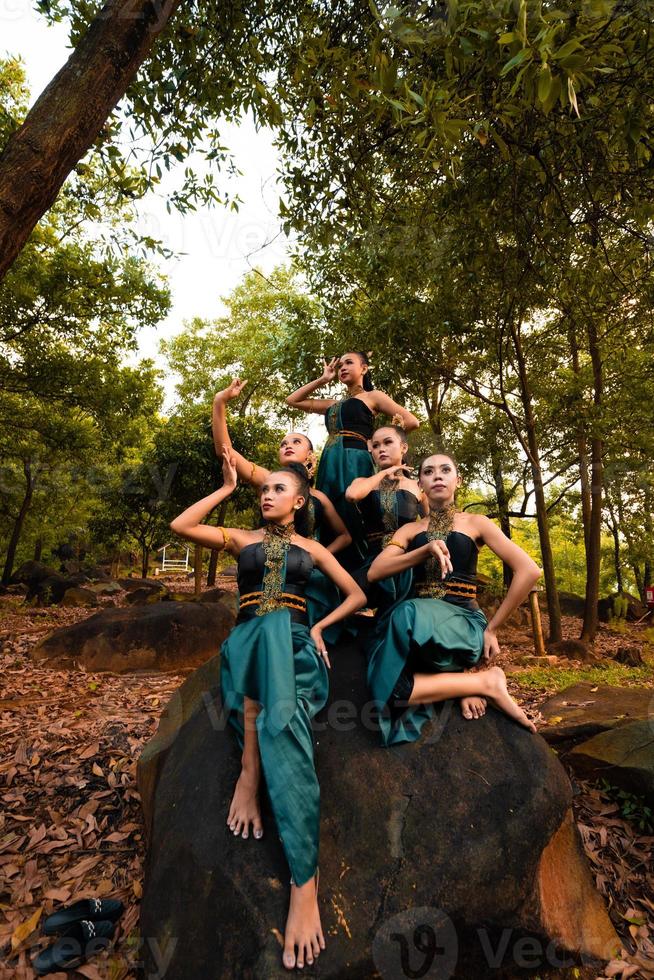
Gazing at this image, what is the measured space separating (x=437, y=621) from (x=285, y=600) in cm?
92

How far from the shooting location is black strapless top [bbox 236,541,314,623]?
3.38 m

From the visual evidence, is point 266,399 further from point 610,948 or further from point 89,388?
point 610,948

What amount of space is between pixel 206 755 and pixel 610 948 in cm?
246

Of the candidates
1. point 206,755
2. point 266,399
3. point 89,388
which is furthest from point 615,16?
point 266,399

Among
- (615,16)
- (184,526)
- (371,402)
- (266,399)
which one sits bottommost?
(184,526)

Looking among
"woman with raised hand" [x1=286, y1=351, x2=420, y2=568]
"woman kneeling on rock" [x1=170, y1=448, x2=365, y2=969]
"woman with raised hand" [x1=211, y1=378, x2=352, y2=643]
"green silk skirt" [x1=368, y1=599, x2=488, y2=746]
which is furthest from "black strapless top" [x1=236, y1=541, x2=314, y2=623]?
"woman with raised hand" [x1=286, y1=351, x2=420, y2=568]

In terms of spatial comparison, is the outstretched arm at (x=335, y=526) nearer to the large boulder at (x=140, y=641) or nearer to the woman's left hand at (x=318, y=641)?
the woman's left hand at (x=318, y=641)

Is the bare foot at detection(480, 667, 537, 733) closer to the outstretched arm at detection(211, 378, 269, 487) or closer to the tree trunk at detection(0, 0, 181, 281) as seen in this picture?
the outstretched arm at detection(211, 378, 269, 487)

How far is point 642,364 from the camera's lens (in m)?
10.5

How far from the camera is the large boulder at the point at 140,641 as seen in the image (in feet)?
24.9

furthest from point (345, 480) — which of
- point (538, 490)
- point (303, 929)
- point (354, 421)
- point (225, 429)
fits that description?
point (538, 490)

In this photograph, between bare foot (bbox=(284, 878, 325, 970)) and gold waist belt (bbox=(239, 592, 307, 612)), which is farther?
gold waist belt (bbox=(239, 592, 307, 612))

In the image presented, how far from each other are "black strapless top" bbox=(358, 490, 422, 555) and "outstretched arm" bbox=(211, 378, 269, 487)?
91 centimetres

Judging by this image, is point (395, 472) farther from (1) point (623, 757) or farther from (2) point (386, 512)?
(1) point (623, 757)
